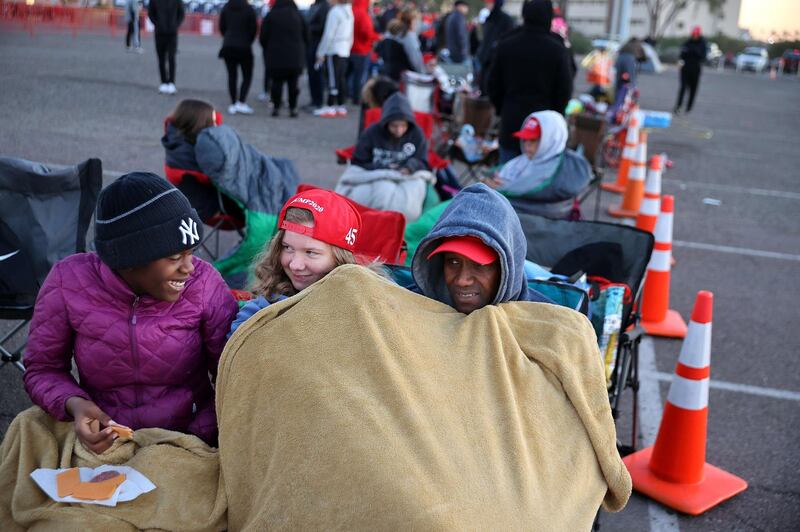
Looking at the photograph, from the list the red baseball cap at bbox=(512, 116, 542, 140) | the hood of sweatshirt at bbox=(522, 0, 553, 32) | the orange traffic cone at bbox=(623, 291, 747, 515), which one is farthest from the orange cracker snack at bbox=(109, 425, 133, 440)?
the hood of sweatshirt at bbox=(522, 0, 553, 32)

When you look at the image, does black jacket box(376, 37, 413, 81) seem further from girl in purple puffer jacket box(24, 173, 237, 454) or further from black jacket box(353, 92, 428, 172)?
girl in purple puffer jacket box(24, 173, 237, 454)

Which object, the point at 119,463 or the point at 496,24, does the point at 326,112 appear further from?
the point at 119,463

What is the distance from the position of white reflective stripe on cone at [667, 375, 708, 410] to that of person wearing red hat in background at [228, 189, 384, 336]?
1.73m

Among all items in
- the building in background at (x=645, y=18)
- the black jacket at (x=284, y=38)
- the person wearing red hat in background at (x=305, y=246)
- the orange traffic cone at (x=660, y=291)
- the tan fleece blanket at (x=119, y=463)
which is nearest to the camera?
the tan fleece blanket at (x=119, y=463)

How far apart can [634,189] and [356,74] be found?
7.89 meters

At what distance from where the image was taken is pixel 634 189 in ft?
32.2

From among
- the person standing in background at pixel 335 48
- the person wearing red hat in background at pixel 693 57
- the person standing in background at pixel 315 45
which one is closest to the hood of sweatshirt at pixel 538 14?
the person standing in background at pixel 335 48

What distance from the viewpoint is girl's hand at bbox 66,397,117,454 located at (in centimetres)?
257

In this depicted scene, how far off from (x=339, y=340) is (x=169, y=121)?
3.66m

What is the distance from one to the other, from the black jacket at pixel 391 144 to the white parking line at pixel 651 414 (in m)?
2.14

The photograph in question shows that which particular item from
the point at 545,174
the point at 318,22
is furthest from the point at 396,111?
the point at 318,22

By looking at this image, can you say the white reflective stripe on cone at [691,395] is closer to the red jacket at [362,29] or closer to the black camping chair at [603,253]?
the black camping chair at [603,253]

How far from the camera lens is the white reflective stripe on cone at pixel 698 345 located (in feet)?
13.4

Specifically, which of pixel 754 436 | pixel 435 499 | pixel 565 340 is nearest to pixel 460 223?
pixel 565 340
